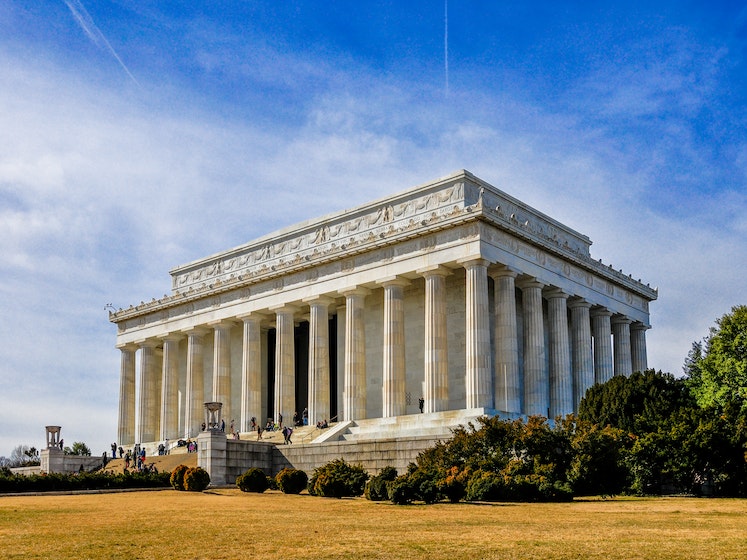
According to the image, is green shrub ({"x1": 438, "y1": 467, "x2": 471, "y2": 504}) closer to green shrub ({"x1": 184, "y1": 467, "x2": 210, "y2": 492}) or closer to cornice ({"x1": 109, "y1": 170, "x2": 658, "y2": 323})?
green shrub ({"x1": 184, "y1": 467, "x2": 210, "y2": 492})

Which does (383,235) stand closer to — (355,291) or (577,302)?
(355,291)

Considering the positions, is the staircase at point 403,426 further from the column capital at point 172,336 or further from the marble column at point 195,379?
the column capital at point 172,336

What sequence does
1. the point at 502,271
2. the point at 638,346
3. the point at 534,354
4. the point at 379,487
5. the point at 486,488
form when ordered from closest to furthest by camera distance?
the point at 486,488, the point at 379,487, the point at 502,271, the point at 534,354, the point at 638,346

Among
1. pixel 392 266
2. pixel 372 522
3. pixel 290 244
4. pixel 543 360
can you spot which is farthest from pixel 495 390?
pixel 372 522

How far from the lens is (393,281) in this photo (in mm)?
57719

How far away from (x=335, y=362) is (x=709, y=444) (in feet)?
112

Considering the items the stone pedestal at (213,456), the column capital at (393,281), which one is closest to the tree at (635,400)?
the column capital at (393,281)

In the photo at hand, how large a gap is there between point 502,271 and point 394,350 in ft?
26.5

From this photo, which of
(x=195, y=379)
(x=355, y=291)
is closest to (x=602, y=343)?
(x=355, y=291)

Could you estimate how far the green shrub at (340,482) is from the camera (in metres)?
36.6

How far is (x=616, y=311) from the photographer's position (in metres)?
66.3

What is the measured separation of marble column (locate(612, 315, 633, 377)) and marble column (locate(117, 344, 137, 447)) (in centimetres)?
3837

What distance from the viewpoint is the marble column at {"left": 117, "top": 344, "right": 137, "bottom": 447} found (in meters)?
76.2

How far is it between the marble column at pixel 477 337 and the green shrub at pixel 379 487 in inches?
730
